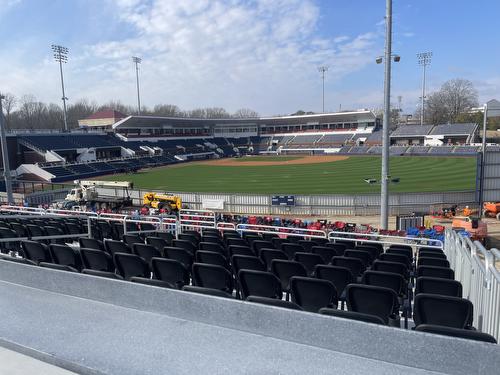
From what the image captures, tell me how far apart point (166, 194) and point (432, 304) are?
2962cm

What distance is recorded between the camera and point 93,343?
9.70 feet

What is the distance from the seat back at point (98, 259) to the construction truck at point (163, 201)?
23467 millimetres

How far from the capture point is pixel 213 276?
5.74 metres

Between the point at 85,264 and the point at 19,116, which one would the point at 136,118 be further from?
the point at 85,264

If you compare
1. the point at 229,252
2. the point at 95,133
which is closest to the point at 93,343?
the point at 229,252

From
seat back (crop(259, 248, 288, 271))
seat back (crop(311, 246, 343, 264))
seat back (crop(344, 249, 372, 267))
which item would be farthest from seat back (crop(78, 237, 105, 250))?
seat back (crop(344, 249, 372, 267))

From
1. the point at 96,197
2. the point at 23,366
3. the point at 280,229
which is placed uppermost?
the point at 23,366

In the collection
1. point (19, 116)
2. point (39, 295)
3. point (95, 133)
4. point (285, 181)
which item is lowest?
point (285, 181)

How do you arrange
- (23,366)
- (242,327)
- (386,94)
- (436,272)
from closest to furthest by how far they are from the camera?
1. (23,366)
2. (242,327)
3. (436,272)
4. (386,94)

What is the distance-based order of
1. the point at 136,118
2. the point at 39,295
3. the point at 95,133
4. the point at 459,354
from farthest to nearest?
the point at 136,118
the point at 95,133
the point at 39,295
the point at 459,354

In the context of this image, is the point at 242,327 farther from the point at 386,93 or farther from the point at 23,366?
the point at 386,93

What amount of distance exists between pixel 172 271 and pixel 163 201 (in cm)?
2625

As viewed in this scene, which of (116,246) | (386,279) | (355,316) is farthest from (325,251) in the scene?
(355,316)

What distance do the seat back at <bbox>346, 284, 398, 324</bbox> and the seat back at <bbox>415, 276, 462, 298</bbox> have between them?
840mm
